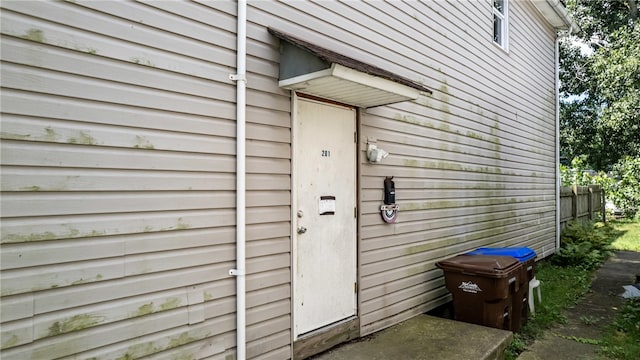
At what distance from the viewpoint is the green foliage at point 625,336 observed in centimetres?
430

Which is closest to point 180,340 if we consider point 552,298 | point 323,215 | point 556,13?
point 323,215

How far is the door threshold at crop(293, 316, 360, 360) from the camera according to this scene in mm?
3488

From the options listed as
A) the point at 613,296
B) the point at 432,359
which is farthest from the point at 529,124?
the point at 432,359

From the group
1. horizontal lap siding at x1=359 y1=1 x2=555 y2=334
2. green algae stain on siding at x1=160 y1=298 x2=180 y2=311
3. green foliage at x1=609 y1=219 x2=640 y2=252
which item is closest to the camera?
green algae stain on siding at x1=160 y1=298 x2=180 y2=311

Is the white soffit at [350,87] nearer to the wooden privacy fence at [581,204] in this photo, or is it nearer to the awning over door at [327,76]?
the awning over door at [327,76]

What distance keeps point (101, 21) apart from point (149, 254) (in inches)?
52.3

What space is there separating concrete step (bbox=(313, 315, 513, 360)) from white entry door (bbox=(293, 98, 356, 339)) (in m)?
0.33

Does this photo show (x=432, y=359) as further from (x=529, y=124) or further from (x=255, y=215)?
(x=529, y=124)

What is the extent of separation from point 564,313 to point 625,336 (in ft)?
3.06

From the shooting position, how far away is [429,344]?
12.8ft

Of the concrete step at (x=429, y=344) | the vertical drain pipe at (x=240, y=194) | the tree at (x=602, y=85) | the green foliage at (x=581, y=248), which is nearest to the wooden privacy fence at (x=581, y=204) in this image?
the green foliage at (x=581, y=248)

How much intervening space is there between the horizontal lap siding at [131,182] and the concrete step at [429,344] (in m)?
0.86

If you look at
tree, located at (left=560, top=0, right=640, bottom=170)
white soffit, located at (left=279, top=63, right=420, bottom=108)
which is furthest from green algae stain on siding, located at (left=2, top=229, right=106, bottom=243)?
tree, located at (left=560, top=0, right=640, bottom=170)

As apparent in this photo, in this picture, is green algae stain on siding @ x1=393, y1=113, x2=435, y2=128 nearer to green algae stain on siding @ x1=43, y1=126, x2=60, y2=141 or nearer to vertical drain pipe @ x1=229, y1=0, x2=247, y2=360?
vertical drain pipe @ x1=229, y1=0, x2=247, y2=360
